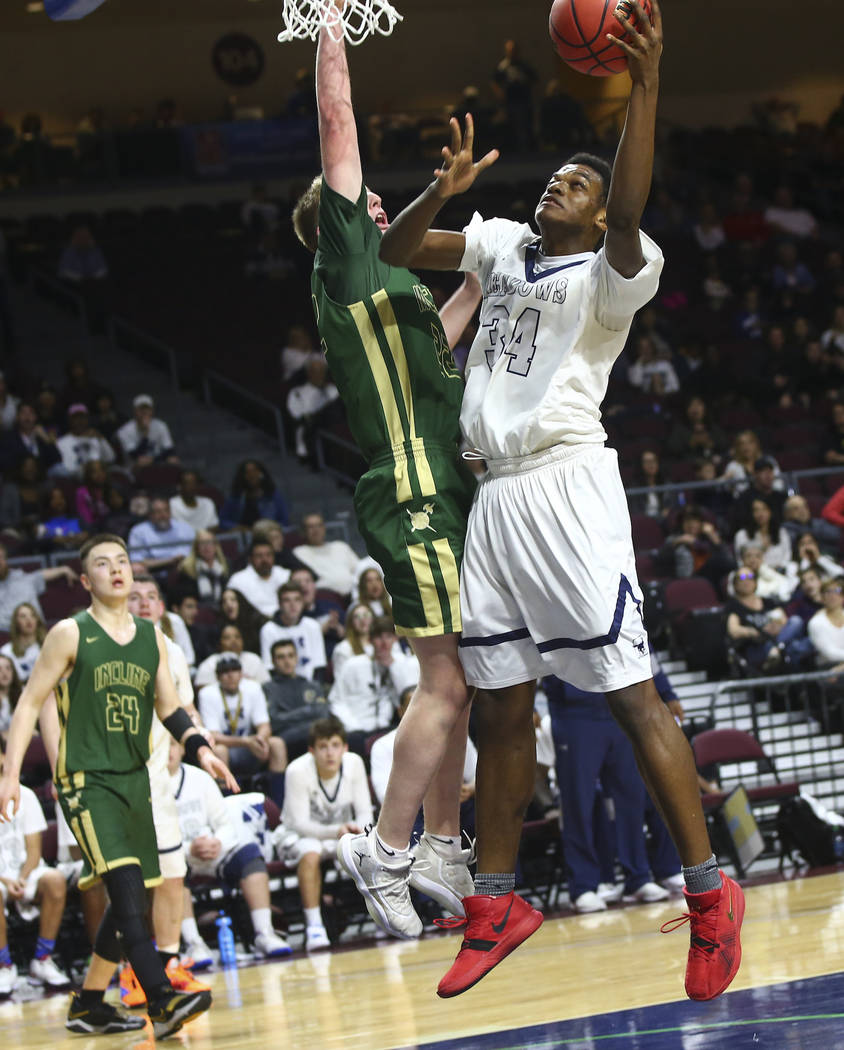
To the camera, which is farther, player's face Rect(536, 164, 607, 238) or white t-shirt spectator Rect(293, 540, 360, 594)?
white t-shirt spectator Rect(293, 540, 360, 594)

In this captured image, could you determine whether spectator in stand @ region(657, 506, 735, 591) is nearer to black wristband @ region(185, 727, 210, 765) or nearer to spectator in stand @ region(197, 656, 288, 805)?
spectator in stand @ region(197, 656, 288, 805)

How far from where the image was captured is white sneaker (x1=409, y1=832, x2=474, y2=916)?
15.2 ft

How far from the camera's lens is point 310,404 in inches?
596

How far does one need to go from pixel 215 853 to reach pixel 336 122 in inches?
206

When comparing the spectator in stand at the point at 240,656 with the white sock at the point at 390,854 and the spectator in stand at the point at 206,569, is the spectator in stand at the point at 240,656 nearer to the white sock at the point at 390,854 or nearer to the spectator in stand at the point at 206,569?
the spectator in stand at the point at 206,569

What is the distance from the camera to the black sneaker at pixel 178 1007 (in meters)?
6.20

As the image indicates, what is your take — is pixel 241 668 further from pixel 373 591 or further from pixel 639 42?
pixel 639 42

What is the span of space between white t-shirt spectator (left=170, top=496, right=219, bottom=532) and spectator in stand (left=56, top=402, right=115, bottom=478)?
1.16m

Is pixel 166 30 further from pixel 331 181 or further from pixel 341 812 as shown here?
pixel 331 181

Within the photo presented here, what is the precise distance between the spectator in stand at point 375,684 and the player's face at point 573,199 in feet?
18.7

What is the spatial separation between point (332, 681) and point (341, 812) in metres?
1.81

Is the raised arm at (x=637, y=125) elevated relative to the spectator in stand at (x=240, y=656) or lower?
elevated

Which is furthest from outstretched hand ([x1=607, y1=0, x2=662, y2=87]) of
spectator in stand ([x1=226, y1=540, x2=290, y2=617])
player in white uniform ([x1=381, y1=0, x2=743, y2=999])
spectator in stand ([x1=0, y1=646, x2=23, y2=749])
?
spectator in stand ([x1=226, y1=540, x2=290, y2=617])

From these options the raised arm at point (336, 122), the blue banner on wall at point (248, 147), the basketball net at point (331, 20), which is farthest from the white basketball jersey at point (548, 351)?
the blue banner on wall at point (248, 147)
